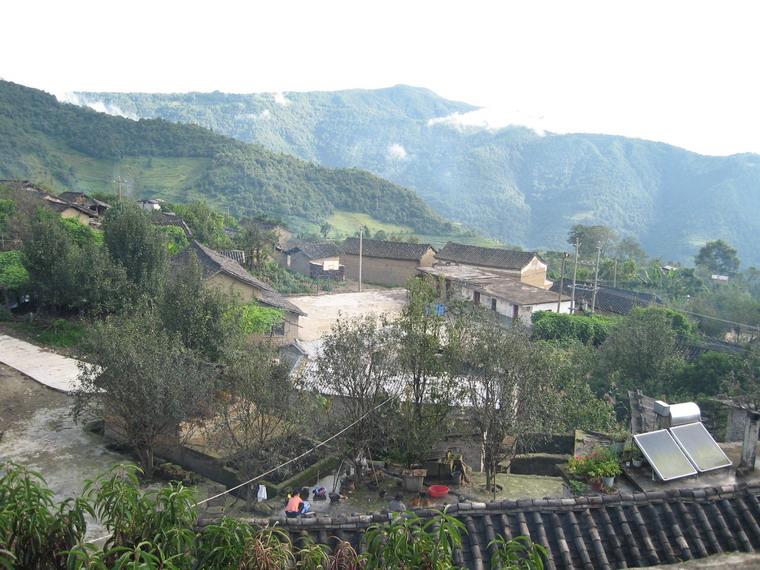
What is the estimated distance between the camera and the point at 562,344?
85.6ft

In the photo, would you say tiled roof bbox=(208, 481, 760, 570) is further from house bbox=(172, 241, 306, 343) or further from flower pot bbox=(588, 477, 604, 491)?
house bbox=(172, 241, 306, 343)

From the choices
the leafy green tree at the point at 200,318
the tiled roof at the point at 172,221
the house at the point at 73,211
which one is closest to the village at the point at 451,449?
the leafy green tree at the point at 200,318

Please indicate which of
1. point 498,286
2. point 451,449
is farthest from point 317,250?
point 451,449

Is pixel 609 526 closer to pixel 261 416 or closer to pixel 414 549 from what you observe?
pixel 414 549

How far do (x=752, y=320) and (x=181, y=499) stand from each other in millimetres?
34750

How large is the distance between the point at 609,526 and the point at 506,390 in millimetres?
6222

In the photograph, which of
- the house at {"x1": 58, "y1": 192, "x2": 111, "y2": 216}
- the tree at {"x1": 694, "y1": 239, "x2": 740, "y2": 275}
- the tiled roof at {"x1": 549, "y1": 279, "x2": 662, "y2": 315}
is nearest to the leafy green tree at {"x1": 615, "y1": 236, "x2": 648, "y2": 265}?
the tree at {"x1": 694, "y1": 239, "x2": 740, "y2": 275}

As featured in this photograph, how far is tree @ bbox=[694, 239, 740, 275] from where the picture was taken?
59.0 metres

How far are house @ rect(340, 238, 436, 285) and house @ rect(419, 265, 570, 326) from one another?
8049 mm

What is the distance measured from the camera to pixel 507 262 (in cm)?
4259

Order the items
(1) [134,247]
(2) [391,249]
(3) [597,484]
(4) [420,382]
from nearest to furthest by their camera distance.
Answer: (3) [597,484] → (4) [420,382] → (1) [134,247] → (2) [391,249]

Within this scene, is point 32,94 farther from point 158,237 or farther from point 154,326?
point 154,326

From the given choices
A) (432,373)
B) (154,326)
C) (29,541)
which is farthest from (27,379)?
(29,541)

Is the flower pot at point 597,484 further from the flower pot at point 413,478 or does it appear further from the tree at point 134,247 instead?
the tree at point 134,247
